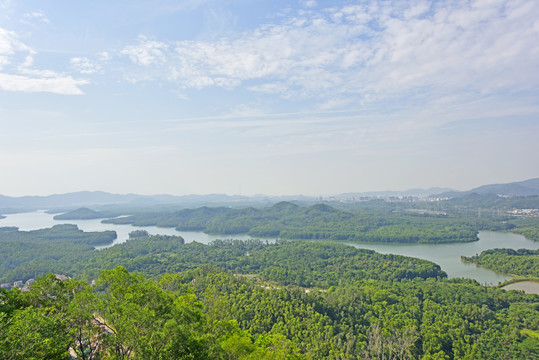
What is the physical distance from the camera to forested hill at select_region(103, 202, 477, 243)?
204ft

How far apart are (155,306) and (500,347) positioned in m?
20.1

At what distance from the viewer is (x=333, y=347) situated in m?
16.8

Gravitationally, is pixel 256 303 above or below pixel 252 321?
above

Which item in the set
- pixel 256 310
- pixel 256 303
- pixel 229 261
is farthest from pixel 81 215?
pixel 256 310

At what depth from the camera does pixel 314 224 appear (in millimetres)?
77812

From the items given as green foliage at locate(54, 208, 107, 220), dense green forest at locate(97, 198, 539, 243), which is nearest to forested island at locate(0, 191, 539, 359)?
dense green forest at locate(97, 198, 539, 243)

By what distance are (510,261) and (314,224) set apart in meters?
43.2

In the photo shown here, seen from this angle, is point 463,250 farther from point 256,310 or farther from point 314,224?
point 256,310

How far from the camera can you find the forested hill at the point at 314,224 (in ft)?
204

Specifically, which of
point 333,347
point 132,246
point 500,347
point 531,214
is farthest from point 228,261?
point 531,214

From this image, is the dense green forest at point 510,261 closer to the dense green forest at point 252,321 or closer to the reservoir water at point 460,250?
the reservoir water at point 460,250

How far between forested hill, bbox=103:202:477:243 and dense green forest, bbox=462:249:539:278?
1539 centimetres

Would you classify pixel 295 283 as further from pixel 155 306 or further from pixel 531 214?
pixel 531 214

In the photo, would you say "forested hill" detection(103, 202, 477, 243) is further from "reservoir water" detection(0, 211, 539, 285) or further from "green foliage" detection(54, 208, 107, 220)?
"green foliage" detection(54, 208, 107, 220)
